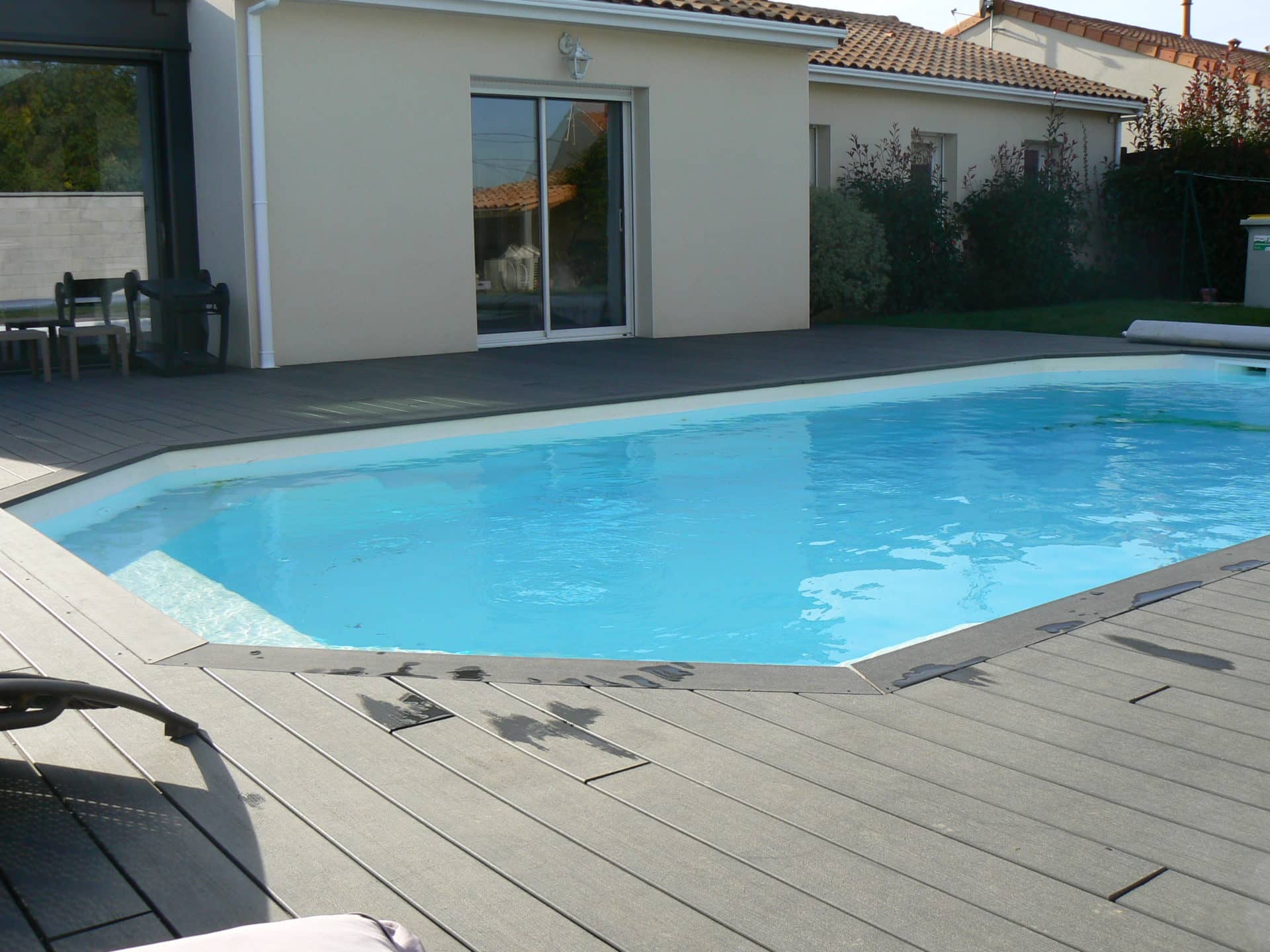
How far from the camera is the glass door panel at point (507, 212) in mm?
11023

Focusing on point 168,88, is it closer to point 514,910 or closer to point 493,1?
point 493,1

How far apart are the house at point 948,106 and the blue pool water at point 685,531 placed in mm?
6889

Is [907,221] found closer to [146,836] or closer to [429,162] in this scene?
[429,162]

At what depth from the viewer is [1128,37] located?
2147cm

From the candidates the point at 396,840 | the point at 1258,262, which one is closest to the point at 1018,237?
the point at 1258,262

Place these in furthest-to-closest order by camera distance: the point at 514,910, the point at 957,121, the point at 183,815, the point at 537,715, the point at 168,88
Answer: the point at 957,121 → the point at 168,88 → the point at 537,715 → the point at 183,815 → the point at 514,910

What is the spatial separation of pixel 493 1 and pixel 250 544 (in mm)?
6298

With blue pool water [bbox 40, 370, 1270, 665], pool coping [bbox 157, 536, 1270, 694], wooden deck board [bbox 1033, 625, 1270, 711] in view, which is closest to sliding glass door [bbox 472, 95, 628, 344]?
blue pool water [bbox 40, 370, 1270, 665]

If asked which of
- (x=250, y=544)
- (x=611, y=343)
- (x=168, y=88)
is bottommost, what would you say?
(x=250, y=544)

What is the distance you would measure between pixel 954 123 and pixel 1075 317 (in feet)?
10.7

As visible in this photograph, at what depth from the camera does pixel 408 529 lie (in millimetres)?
5922

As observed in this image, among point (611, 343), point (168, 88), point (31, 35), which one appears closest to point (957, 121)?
point (611, 343)

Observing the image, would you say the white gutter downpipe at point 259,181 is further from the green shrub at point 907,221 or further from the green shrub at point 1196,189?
the green shrub at point 1196,189

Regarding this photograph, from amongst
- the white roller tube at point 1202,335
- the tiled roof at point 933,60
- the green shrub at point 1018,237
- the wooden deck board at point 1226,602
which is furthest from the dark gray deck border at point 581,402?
the tiled roof at point 933,60
